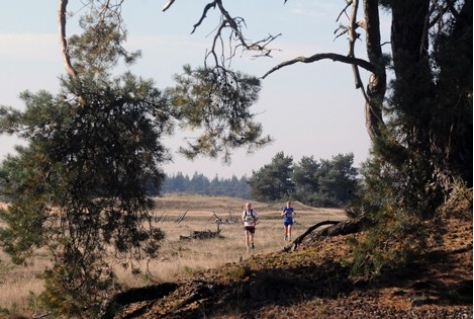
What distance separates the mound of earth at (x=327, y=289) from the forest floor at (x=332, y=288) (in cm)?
1

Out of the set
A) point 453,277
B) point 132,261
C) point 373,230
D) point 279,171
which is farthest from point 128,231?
point 279,171

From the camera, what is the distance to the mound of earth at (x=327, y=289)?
9219 millimetres

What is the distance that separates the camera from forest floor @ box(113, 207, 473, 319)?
9.22m

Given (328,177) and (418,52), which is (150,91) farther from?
(328,177)

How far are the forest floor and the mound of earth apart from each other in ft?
0.03

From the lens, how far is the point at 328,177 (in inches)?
2928

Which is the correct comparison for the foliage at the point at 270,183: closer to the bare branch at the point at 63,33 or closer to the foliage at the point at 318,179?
the foliage at the point at 318,179

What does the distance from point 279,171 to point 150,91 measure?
72.0 m

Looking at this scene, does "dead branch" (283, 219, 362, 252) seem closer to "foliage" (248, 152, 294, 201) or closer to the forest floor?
the forest floor

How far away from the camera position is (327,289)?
33.0 ft

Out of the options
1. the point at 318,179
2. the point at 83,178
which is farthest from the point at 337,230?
the point at 318,179

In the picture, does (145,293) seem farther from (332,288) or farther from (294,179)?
(294,179)

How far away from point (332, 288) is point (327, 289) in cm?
7

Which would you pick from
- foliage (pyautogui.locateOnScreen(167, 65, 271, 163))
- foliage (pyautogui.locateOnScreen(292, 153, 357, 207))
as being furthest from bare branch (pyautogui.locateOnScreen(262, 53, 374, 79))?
foliage (pyautogui.locateOnScreen(292, 153, 357, 207))
